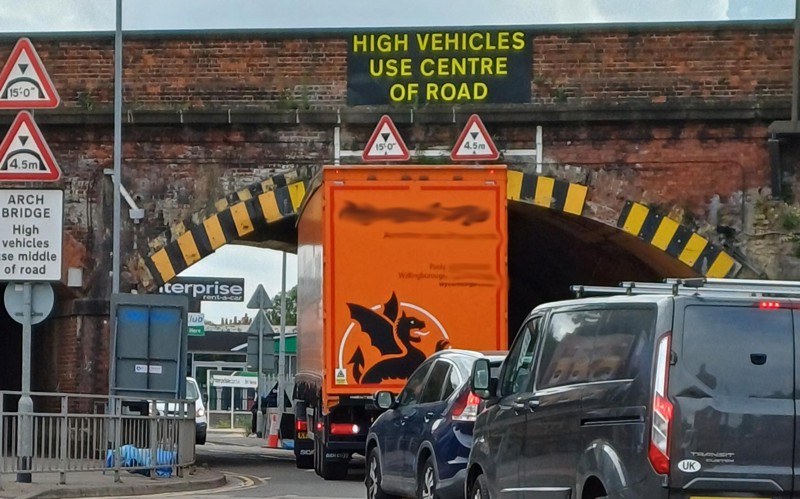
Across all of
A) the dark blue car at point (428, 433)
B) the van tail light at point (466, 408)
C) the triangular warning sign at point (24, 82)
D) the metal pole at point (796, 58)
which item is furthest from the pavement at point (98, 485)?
the metal pole at point (796, 58)

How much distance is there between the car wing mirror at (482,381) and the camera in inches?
469

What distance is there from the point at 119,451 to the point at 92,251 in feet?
30.8

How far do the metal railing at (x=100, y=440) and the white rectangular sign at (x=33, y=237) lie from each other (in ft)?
4.27

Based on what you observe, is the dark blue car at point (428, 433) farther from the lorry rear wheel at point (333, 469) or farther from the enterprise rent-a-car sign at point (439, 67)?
the enterprise rent-a-car sign at point (439, 67)

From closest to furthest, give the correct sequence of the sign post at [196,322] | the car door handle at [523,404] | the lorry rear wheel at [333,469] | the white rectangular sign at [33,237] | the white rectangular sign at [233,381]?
the car door handle at [523,404]
the white rectangular sign at [33,237]
the lorry rear wheel at [333,469]
the white rectangular sign at [233,381]
the sign post at [196,322]

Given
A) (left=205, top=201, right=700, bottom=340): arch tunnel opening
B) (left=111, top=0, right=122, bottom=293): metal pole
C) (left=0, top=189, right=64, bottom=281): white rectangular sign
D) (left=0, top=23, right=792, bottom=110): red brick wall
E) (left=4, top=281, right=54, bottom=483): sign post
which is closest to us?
(left=0, top=189, right=64, bottom=281): white rectangular sign

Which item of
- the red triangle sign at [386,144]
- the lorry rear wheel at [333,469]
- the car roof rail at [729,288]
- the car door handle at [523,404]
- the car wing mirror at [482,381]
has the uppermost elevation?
the red triangle sign at [386,144]

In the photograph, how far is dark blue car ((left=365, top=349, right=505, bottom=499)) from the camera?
13.7 meters

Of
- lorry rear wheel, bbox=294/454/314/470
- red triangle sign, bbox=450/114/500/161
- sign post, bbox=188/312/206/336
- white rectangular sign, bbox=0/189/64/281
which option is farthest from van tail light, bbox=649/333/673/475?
sign post, bbox=188/312/206/336

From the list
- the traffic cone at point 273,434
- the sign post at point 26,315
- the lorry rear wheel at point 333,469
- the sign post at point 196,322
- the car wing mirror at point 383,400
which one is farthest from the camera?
the sign post at point 196,322

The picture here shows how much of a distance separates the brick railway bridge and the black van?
17888 mm

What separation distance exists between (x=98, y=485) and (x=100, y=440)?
1138 mm

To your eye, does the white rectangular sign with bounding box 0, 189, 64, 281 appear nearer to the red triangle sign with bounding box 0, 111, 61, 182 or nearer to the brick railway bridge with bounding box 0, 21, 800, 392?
the red triangle sign with bounding box 0, 111, 61, 182

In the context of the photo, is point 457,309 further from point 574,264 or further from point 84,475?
point 574,264
